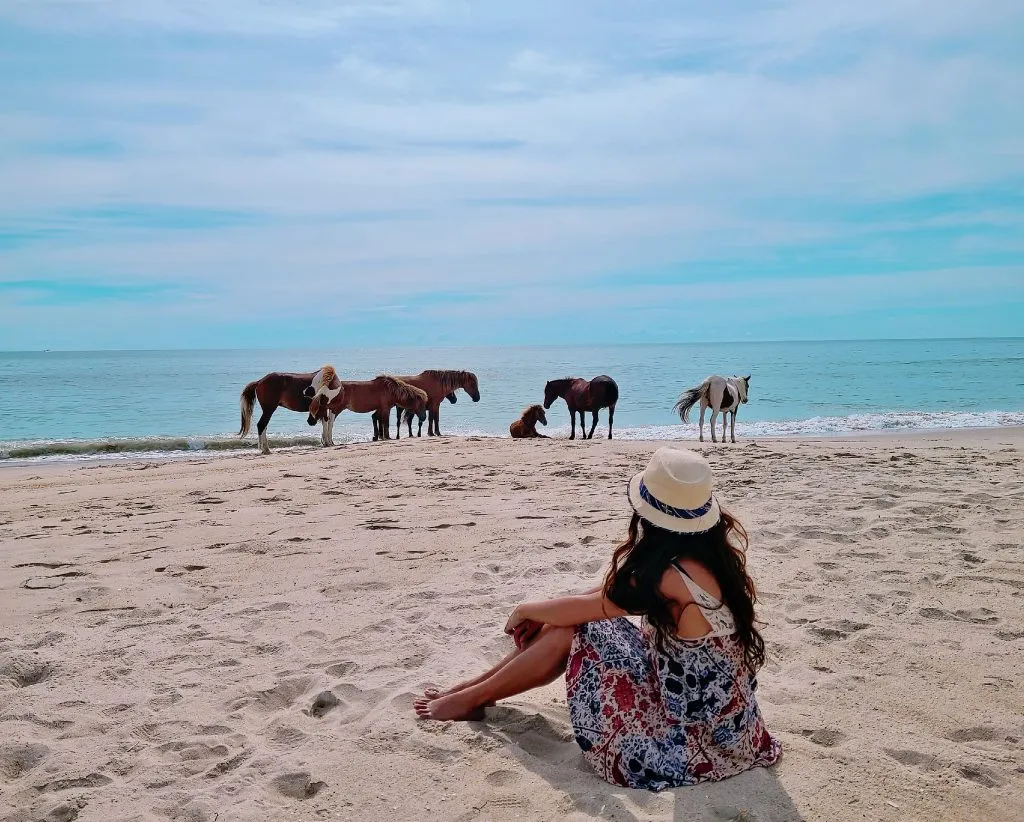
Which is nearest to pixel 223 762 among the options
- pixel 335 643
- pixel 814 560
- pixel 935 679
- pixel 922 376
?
pixel 335 643

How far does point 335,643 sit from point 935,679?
3070 mm

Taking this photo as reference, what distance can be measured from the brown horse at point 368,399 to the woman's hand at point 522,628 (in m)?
12.6

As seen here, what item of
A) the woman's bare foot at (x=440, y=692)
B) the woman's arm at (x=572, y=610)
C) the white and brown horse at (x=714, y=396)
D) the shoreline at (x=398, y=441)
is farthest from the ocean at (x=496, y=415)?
the woman's arm at (x=572, y=610)

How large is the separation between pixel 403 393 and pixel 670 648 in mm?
13914

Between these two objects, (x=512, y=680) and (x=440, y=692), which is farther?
(x=440, y=692)

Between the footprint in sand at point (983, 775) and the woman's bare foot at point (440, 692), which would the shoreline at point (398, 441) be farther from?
the footprint in sand at point (983, 775)

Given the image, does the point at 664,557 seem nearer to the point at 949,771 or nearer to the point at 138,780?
the point at 949,771

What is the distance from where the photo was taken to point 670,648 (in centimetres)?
273

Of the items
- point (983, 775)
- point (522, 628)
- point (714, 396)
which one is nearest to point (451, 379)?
point (714, 396)

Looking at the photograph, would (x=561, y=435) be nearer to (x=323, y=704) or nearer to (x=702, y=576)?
(x=323, y=704)

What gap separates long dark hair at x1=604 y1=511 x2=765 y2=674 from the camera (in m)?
2.64

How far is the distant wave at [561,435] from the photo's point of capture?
16.4 metres

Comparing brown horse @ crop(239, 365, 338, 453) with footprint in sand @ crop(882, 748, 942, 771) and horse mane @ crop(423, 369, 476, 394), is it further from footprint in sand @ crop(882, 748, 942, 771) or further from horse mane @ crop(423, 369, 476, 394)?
footprint in sand @ crop(882, 748, 942, 771)

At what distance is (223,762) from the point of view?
9.93ft
